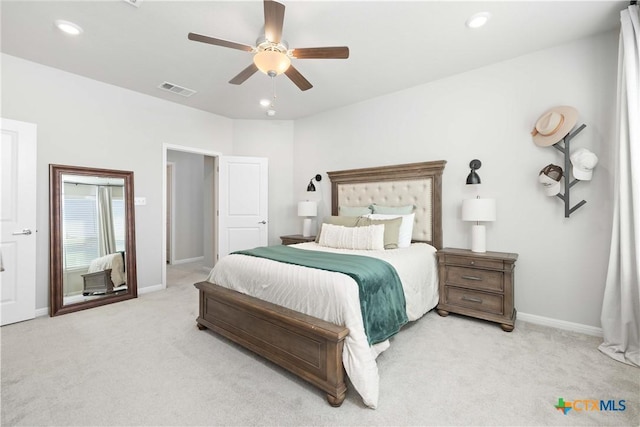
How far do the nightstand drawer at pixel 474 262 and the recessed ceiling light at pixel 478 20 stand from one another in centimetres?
215

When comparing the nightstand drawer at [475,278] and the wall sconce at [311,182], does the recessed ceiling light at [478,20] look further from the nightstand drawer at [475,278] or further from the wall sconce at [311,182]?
the wall sconce at [311,182]

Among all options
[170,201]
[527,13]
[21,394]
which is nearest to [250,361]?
[21,394]

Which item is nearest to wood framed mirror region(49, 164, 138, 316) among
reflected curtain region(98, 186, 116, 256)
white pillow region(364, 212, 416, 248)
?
reflected curtain region(98, 186, 116, 256)

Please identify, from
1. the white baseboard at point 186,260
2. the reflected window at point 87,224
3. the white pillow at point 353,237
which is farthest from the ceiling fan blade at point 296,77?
the white baseboard at point 186,260

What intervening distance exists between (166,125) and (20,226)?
2.10 metres

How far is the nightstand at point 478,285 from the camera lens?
269 cm

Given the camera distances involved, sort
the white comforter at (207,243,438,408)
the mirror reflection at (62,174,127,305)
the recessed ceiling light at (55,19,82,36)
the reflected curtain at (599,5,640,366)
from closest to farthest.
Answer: the white comforter at (207,243,438,408), the reflected curtain at (599,5,640,366), the recessed ceiling light at (55,19,82,36), the mirror reflection at (62,174,127,305)

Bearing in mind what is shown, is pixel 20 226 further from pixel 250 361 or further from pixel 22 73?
pixel 250 361

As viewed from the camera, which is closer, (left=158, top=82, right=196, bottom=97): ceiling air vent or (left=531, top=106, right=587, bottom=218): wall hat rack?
(left=531, top=106, right=587, bottom=218): wall hat rack

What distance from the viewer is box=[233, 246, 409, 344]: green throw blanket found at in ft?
6.39

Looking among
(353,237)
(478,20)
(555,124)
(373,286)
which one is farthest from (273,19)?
(555,124)

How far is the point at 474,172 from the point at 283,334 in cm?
266

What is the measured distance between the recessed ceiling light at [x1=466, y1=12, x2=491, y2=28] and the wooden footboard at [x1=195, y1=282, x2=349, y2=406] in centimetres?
271

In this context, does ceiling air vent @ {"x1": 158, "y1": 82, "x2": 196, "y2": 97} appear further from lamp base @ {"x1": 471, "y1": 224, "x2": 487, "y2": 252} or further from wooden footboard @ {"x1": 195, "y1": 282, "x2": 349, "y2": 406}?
lamp base @ {"x1": 471, "y1": 224, "x2": 487, "y2": 252}
